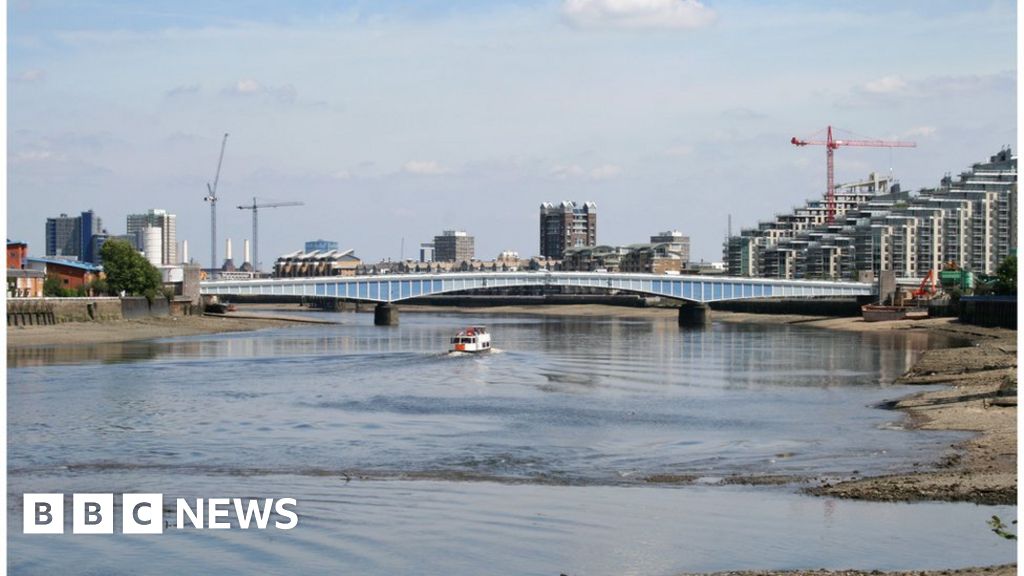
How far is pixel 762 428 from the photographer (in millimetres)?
43500

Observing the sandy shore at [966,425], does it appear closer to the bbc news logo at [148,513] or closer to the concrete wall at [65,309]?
the bbc news logo at [148,513]

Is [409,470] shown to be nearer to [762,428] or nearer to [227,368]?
[762,428]

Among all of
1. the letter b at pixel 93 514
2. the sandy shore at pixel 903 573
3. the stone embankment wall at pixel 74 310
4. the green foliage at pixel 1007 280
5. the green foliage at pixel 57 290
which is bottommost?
the letter b at pixel 93 514

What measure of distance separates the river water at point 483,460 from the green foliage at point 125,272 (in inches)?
2076

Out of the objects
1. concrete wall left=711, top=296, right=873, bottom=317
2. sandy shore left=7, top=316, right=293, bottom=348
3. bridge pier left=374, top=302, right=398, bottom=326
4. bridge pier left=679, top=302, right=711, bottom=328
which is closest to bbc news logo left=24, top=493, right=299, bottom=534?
sandy shore left=7, top=316, right=293, bottom=348

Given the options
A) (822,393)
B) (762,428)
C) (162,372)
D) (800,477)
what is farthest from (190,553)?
(162,372)

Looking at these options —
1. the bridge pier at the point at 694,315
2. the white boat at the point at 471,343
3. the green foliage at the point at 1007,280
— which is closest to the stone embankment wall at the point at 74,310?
the white boat at the point at 471,343

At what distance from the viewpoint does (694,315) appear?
13950cm

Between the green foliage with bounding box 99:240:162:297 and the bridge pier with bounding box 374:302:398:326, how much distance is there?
2099 centimetres

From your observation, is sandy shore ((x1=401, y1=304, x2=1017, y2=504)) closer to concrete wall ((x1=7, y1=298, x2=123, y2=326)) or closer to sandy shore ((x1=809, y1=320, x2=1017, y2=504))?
sandy shore ((x1=809, y1=320, x2=1017, y2=504))

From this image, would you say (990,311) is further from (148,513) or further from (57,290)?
(148,513)

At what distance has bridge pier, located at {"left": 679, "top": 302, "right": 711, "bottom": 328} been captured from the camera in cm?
13762

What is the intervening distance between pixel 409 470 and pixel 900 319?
350ft

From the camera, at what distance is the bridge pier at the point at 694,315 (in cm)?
13762
